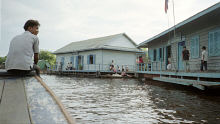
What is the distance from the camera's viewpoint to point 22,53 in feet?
8.66

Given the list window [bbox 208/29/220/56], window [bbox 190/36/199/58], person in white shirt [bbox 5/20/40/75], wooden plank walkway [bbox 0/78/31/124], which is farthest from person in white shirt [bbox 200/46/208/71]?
wooden plank walkway [bbox 0/78/31/124]

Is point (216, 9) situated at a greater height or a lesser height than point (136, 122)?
greater

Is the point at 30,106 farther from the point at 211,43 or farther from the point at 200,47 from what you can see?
the point at 200,47

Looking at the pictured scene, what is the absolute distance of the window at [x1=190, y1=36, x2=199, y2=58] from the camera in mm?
10750

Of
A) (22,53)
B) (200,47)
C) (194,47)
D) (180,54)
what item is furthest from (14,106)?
(180,54)

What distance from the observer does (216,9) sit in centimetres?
805

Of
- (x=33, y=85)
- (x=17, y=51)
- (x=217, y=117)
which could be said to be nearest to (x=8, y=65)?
(x=17, y=51)

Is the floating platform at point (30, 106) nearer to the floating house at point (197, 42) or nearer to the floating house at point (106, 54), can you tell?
the floating house at point (197, 42)

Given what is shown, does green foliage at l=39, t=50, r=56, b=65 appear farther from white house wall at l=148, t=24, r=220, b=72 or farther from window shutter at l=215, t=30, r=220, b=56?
window shutter at l=215, t=30, r=220, b=56

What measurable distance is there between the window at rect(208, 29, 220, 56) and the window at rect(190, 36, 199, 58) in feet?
3.71

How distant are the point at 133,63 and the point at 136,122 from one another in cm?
2233

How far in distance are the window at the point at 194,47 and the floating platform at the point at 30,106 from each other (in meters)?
10.5

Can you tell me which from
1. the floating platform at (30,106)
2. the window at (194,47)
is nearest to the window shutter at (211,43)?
→ the window at (194,47)

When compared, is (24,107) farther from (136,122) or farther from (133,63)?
(133,63)
